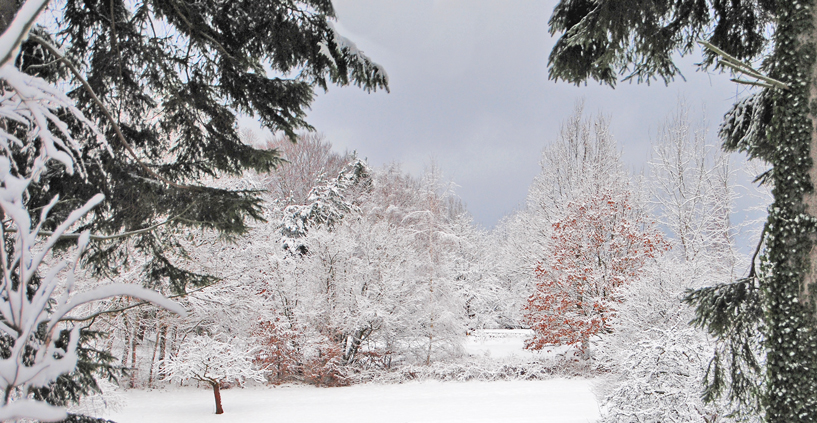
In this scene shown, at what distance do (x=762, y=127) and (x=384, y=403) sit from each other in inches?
366

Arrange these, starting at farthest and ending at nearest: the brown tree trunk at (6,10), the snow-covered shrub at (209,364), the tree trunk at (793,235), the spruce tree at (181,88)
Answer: the snow-covered shrub at (209,364), the spruce tree at (181,88), the tree trunk at (793,235), the brown tree trunk at (6,10)

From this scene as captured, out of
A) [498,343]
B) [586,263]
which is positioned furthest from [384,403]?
[498,343]

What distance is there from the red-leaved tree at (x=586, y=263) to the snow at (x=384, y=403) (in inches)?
68.4

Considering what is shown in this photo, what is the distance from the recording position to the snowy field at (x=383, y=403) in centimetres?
894

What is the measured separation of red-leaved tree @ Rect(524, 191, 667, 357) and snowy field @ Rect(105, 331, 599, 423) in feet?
5.72

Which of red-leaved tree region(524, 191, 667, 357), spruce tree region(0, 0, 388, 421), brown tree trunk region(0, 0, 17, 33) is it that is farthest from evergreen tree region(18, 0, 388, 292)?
red-leaved tree region(524, 191, 667, 357)

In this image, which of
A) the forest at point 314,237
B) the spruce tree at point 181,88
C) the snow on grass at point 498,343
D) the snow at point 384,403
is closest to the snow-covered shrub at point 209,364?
the forest at point 314,237

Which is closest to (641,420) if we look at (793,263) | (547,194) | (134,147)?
(793,263)

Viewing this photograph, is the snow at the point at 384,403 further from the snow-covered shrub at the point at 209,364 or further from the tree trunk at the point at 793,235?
the tree trunk at the point at 793,235

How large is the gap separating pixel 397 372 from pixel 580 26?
479 inches

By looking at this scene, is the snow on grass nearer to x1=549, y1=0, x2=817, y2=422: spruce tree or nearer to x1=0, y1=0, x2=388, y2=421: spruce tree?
x1=549, y1=0, x2=817, y2=422: spruce tree

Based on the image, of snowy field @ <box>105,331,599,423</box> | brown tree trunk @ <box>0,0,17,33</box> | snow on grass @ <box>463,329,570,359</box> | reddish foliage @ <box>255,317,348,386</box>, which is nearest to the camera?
brown tree trunk @ <box>0,0,17,33</box>

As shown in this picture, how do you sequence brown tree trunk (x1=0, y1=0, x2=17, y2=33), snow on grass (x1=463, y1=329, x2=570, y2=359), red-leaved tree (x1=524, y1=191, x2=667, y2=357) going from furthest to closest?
snow on grass (x1=463, y1=329, x2=570, y2=359) < red-leaved tree (x1=524, y1=191, x2=667, y2=357) < brown tree trunk (x1=0, y1=0, x2=17, y2=33)

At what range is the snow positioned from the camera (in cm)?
895
